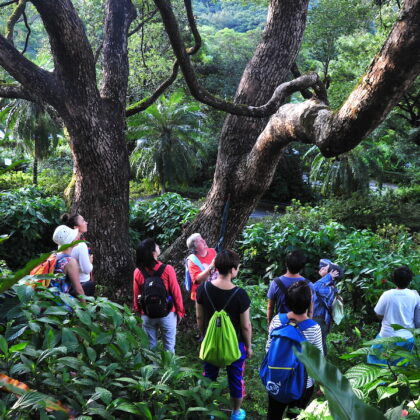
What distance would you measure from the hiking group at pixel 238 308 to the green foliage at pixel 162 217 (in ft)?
12.1

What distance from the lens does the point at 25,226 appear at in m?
7.50

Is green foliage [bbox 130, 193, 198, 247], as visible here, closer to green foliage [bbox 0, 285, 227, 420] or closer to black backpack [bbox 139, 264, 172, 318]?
black backpack [bbox 139, 264, 172, 318]

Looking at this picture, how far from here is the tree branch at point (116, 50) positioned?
5598 mm

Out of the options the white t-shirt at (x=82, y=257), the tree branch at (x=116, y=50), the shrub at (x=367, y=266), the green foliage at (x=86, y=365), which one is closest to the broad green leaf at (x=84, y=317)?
the green foliage at (x=86, y=365)

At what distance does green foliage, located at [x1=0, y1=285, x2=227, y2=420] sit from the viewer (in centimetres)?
199

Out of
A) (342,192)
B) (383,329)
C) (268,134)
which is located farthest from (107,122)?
(342,192)

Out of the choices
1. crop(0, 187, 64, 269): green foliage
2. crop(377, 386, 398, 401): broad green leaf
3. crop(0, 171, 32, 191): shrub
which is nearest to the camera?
crop(377, 386, 398, 401): broad green leaf

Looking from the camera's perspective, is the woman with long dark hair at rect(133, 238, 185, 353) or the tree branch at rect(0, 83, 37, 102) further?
the tree branch at rect(0, 83, 37, 102)

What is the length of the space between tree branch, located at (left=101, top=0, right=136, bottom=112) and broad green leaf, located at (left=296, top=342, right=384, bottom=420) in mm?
4863

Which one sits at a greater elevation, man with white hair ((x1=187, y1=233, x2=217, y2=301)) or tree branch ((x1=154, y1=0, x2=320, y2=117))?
tree branch ((x1=154, y1=0, x2=320, y2=117))

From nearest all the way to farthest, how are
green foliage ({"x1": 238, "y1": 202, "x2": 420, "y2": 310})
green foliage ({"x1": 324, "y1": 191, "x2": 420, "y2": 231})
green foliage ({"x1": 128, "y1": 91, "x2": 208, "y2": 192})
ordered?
1. green foliage ({"x1": 238, "y1": 202, "x2": 420, "y2": 310})
2. green foliage ({"x1": 324, "y1": 191, "x2": 420, "y2": 231})
3. green foliage ({"x1": 128, "y1": 91, "x2": 208, "y2": 192})

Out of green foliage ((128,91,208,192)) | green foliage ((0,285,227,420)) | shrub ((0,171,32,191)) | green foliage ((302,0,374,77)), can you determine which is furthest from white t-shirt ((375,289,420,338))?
green foliage ((302,0,374,77))

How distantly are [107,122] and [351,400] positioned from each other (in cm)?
469

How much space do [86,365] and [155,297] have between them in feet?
5.08
